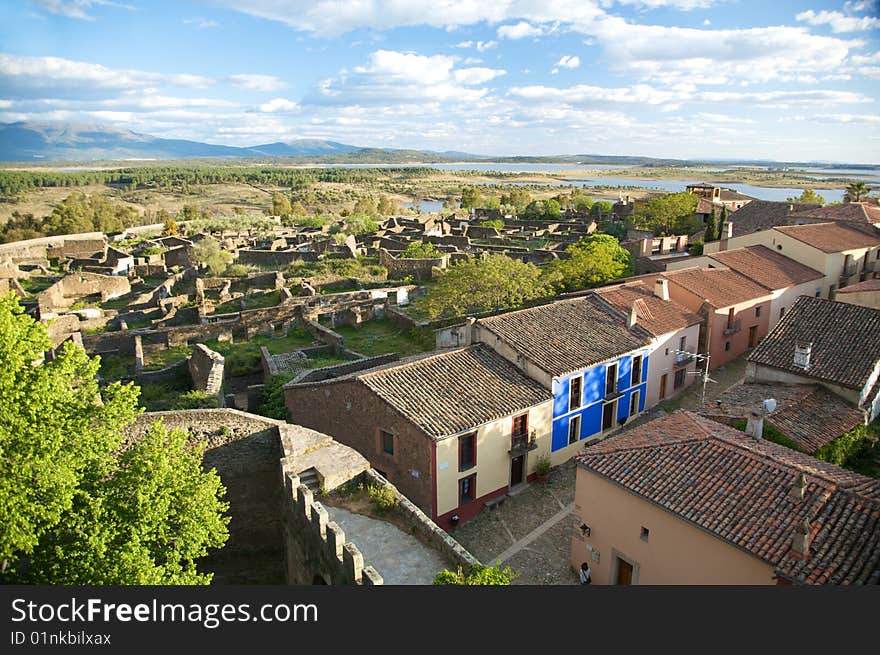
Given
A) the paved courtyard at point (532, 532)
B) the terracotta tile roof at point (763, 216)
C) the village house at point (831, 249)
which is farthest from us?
the terracotta tile roof at point (763, 216)

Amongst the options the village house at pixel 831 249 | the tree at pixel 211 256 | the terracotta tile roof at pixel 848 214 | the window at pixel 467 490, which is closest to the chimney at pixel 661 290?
the village house at pixel 831 249

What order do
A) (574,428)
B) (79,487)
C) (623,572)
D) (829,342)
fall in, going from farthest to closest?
1. (574,428)
2. (829,342)
3. (623,572)
4. (79,487)

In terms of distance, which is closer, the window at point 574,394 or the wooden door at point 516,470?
the wooden door at point 516,470

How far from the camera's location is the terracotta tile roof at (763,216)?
47.9 m

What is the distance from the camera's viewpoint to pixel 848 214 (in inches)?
1751

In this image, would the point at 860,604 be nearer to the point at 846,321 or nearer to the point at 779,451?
the point at 779,451

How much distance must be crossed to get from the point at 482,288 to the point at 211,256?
107ft

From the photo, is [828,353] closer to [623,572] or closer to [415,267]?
[623,572]

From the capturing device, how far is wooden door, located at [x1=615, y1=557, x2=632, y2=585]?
15232mm

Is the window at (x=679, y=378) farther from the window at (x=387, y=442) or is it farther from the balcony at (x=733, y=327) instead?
the window at (x=387, y=442)

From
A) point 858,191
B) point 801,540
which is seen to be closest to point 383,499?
point 801,540

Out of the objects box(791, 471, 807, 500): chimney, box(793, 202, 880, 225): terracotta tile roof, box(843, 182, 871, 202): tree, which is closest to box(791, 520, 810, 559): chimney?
box(791, 471, 807, 500): chimney

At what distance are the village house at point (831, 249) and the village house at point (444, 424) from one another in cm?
2435

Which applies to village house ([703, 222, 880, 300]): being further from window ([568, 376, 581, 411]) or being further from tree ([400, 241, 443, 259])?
tree ([400, 241, 443, 259])
